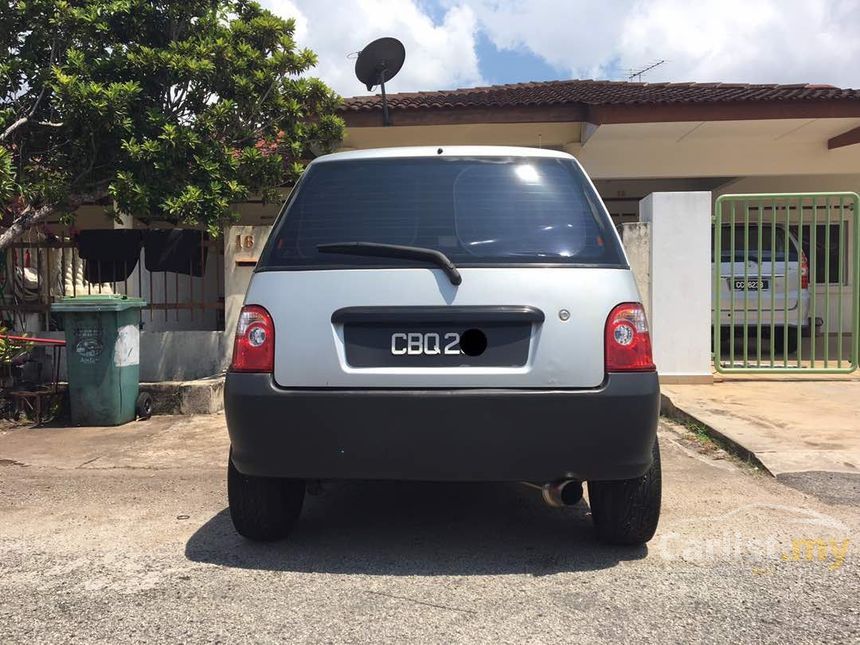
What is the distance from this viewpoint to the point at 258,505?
3.02m

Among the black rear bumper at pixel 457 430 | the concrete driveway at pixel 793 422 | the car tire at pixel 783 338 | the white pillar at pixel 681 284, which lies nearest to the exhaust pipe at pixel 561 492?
the black rear bumper at pixel 457 430

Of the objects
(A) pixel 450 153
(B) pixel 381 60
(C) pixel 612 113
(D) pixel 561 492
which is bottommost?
(D) pixel 561 492

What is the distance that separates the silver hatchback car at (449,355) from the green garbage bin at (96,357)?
393 centimetres

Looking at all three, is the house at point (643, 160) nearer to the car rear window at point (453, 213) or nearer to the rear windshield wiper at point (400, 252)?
the car rear window at point (453, 213)

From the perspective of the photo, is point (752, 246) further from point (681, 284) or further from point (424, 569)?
point (424, 569)

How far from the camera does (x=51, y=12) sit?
626 centimetres

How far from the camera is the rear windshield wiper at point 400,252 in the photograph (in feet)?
8.76

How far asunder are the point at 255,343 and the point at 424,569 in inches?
45.7

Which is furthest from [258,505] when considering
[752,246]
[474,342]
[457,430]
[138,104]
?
[752,246]

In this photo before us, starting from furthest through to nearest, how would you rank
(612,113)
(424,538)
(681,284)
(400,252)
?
1. (612,113)
2. (681,284)
3. (424,538)
4. (400,252)

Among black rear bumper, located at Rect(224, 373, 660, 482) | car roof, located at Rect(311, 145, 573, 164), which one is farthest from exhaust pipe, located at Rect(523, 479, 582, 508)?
car roof, located at Rect(311, 145, 573, 164)

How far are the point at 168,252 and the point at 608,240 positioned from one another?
5.70 m

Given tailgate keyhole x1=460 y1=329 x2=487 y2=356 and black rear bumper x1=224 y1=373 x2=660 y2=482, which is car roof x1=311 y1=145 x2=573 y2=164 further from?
black rear bumper x1=224 y1=373 x2=660 y2=482

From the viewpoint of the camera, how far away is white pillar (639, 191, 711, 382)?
22.8 ft
